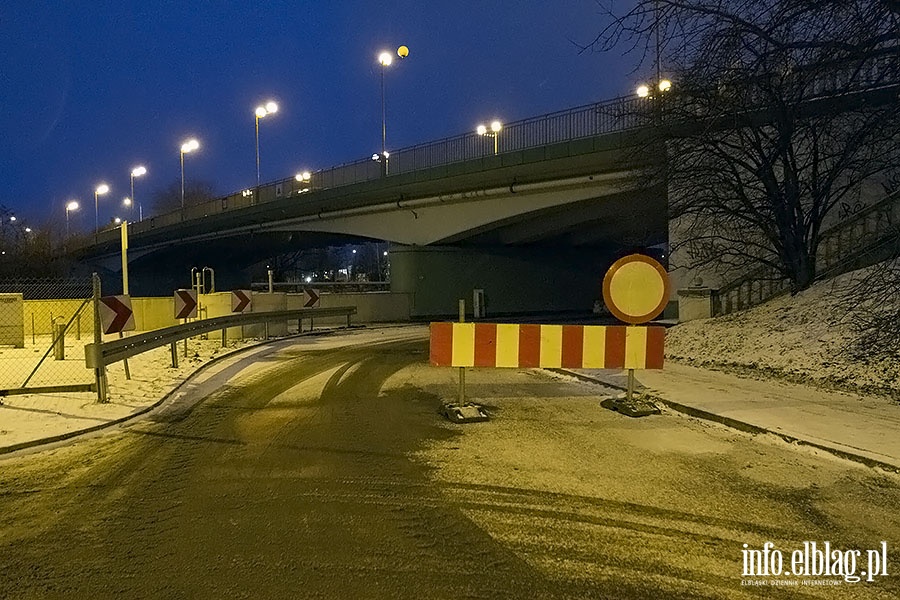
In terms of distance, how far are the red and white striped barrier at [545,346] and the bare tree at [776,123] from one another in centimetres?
477

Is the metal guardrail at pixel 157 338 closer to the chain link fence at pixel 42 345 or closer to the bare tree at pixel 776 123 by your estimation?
the chain link fence at pixel 42 345

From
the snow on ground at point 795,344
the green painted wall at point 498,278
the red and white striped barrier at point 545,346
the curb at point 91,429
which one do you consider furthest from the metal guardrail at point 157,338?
the green painted wall at point 498,278

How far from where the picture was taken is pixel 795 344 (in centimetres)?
1265

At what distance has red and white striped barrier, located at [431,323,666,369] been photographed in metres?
8.98

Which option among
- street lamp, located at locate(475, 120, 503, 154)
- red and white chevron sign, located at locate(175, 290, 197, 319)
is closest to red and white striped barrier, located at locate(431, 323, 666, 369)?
red and white chevron sign, located at locate(175, 290, 197, 319)

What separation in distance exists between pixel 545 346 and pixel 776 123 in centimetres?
1009

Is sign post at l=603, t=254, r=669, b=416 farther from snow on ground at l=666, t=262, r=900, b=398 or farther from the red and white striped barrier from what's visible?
snow on ground at l=666, t=262, r=900, b=398

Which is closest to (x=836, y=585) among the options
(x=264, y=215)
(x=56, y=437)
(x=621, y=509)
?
(x=621, y=509)

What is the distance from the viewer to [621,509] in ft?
17.4

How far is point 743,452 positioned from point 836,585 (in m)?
3.17

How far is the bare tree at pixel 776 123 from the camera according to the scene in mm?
9703

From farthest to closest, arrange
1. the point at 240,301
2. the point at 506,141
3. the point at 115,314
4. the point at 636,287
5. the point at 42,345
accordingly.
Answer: the point at 506,141 < the point at 42,345 < the point at 240,301 < the point at 115,314 < the point at 636,287

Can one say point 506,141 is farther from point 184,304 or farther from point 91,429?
point 91,429

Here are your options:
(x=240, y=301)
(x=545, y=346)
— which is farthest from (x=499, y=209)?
(x=545, y=346)
